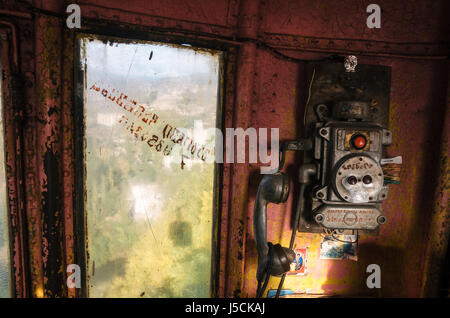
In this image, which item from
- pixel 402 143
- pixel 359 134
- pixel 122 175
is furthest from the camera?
pixel 402 143

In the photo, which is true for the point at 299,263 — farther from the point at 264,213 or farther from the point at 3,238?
the point at 3,238

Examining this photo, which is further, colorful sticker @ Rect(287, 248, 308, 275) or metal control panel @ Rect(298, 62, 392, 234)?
colorful sticker @ Rect(287, 248, 308, 275)

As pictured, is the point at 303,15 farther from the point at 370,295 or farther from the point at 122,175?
the point at 370,295

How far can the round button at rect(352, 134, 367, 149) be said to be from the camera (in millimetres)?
997

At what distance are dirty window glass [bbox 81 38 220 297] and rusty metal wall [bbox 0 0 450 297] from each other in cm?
8

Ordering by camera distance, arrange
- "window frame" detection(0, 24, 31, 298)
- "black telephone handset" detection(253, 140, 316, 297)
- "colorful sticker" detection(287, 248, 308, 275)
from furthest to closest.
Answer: "colorful sticker" detection(287, 248, 308, 275) < "black telephone handset" detection(253, 140, 316, 297) < "window frame" detection(0, 24, 31, 298)

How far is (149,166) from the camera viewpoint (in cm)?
114

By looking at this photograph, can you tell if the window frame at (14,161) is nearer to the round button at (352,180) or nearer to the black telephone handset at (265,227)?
the black telephone handset at (265,227)

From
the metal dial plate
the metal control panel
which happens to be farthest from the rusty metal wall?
the metal dial plate

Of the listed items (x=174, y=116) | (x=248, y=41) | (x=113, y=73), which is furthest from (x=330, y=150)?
(x=113, y=73)

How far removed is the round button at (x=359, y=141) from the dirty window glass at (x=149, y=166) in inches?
25.5

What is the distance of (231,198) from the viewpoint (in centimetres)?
118

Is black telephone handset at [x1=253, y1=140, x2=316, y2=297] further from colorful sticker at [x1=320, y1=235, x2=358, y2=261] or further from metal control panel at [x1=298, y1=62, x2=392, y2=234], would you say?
colorful sticker at [x1=320, y1=235, x2=358, y2=261]

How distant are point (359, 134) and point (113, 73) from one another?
1131 millimetres
